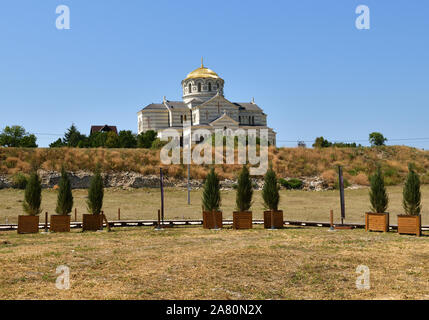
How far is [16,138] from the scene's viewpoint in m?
77.8

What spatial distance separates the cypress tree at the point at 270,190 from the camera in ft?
66.7

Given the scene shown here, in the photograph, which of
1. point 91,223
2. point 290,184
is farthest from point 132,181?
point 91,223

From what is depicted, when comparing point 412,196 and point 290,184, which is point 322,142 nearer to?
point 290,184

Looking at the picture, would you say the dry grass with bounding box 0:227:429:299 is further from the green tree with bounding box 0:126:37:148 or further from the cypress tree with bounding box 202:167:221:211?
the green tree with bounding box 0:126:37:148

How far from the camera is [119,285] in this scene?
375 inches

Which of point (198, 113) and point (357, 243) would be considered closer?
point (357, 243)

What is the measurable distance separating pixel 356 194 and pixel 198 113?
4185cm

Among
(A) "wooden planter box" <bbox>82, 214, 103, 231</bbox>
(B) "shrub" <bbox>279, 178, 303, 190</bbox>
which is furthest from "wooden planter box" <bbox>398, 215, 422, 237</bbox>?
(B) "shrub" <bbox>279, 178, 303, 190</bbox>

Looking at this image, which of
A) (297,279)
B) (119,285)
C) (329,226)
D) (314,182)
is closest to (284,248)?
(297,279)

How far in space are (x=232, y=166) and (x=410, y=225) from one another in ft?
122

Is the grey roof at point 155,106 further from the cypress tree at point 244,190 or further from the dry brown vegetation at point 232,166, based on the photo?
the cypress tree at point 244,190

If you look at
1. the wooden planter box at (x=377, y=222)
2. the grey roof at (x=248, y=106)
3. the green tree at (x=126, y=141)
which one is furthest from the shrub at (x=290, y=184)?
the grey roof at (x=248, y=106)
